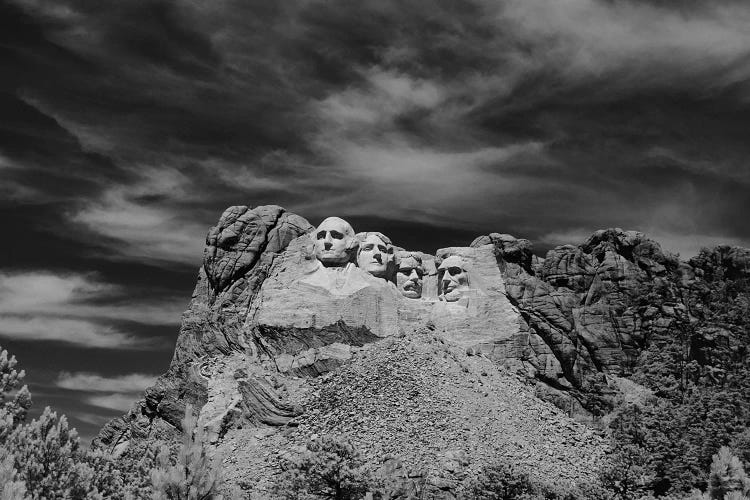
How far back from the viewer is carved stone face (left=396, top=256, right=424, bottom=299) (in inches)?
2250

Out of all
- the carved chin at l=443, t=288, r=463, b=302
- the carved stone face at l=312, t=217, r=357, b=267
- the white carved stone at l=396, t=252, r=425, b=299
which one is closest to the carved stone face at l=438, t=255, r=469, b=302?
the carved chin at l=443, t=288, r=463, b=302

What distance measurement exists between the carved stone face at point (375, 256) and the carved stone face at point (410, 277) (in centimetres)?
118

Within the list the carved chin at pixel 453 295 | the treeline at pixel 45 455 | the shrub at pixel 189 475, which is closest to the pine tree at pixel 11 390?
the treeline at pixel 45 455

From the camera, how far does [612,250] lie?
60.5m

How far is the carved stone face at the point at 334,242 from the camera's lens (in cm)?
5612

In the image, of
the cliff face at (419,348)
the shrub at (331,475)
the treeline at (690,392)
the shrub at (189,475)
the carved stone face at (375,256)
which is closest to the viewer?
the shrub at (189,475)

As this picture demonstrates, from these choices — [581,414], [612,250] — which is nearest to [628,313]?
[612,250]

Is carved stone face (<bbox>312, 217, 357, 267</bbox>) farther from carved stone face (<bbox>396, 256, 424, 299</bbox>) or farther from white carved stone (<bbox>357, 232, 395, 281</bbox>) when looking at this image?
carved stone face (<bbox>396, 256, 424, 299</bbox>)

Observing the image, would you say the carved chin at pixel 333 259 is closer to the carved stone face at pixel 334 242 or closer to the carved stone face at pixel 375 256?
the carved stone face at pixel 334 242

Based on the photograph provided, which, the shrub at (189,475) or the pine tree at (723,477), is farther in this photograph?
the pine tree at (723,477)

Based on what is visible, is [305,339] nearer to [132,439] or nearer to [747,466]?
[132,439]

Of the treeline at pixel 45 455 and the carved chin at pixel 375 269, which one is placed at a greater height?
the carved chin at pixel 375 269

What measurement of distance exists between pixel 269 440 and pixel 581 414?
16.6 metres

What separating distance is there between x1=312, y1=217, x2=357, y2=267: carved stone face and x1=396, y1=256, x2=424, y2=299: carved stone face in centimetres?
322
